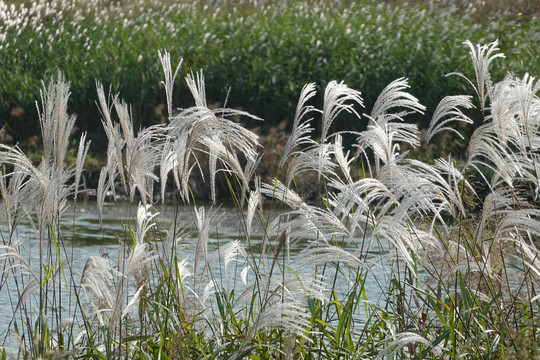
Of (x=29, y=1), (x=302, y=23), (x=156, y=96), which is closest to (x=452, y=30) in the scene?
(x=302, y=23)

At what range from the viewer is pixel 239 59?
13070mm

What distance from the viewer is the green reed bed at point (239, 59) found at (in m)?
12.4

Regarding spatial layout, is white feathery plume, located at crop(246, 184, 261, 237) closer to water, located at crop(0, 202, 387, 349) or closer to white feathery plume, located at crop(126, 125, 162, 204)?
white feathery plume, located at crop(126, 125, 162, 204)

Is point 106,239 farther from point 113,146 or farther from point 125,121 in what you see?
point 125,121

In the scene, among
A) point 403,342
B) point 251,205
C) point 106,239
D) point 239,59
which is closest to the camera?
point 403,342

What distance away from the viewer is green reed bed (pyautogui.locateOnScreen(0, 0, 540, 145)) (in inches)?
490

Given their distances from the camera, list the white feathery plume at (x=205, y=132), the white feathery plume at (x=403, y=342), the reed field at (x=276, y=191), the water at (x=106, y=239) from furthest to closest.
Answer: the water at (x=106, y=239) → the reed field at (x=276, y=191) → the white feathery plume at (x=205, y=132) → the white feathery plume at (x=403, y=342)

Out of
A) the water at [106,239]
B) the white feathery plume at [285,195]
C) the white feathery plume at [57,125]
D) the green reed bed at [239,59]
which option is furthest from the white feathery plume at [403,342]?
the green reed bed at [239,59]

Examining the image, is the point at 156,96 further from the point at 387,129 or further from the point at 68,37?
the point at 387,129

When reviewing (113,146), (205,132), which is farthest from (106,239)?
(205,132)

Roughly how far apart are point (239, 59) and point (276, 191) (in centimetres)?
Answer: 1015

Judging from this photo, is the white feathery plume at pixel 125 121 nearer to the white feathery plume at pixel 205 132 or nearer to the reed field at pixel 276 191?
the reed field at pixel 276 191

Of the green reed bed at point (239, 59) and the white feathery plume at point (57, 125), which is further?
the green reed bed at point (239, 59)

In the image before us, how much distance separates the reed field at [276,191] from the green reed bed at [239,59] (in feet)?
0.15
